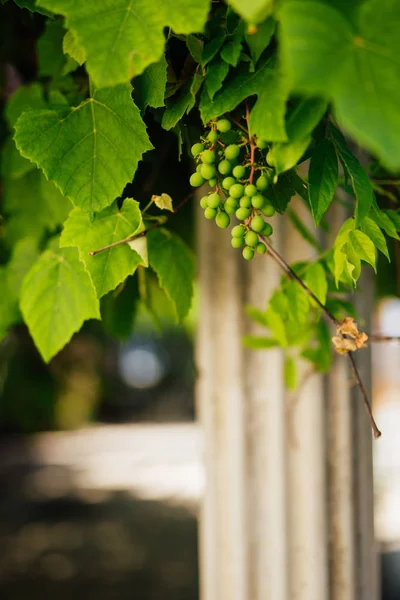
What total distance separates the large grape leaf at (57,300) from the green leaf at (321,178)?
32 cm

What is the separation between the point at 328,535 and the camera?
39.9 inches

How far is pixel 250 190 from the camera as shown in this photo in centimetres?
56

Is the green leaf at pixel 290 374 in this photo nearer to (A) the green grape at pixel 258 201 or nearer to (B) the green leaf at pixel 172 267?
(B) the green leaf at pixel 172 267

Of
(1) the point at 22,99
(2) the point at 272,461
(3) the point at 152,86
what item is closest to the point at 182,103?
(3) the point at 152,86

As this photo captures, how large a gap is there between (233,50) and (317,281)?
308 millimetres

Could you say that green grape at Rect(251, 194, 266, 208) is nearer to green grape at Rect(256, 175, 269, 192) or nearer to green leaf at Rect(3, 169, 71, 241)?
green grape at Rect(256, 175, 269, 192)

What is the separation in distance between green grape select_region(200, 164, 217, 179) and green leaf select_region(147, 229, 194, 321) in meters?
0.20

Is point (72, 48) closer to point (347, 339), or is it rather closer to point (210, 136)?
point (210, 136)

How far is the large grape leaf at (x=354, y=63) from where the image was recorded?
1.18 feet

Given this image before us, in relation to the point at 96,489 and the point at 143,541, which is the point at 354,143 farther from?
the point at 96,489

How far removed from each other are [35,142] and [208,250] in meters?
0.52

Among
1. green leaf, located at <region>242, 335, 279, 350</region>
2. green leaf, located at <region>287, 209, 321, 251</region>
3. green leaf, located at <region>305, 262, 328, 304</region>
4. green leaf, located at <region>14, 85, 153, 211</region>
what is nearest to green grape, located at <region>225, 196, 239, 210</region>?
green leaf, located at <region>14, 85, 153, 211</region>

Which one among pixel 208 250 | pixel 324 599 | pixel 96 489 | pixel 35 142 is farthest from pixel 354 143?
pixel 96 489

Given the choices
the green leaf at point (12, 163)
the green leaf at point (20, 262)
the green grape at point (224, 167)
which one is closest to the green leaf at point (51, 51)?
the green leaf at point (12, 163)
